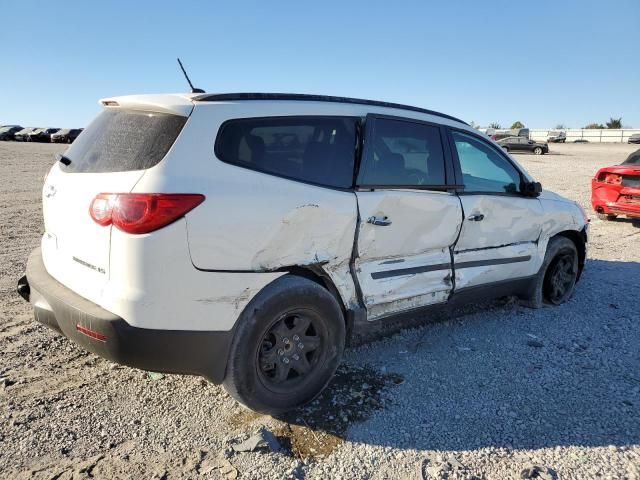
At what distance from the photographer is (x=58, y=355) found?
385 centimetres

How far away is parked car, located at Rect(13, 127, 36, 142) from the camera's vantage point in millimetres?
53625

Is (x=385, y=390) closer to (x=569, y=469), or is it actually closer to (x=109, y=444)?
(x=569, y=469)

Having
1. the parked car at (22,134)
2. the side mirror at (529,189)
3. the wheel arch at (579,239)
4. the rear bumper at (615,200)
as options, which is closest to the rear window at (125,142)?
the side mirror at (529,189)

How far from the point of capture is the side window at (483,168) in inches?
172

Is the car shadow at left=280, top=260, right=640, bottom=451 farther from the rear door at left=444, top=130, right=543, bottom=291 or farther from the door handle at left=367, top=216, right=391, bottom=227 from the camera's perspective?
the door handle at left=367, top=216, right=391, bottom=227

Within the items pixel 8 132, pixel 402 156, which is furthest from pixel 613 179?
pixel 8 132

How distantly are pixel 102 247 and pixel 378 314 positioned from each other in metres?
1.90

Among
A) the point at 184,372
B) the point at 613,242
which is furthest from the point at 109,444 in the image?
the point at 613,242

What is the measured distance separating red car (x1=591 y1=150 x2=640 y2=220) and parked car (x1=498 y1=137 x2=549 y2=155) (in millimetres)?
29374

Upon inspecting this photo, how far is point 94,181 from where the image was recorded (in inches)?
114

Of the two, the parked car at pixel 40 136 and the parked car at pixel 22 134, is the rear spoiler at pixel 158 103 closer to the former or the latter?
the parked car at pixel 40 136

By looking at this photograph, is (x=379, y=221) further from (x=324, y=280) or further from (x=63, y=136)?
(x=63, y=136)

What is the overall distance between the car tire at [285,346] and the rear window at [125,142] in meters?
0.99

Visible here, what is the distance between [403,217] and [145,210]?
184 cm
